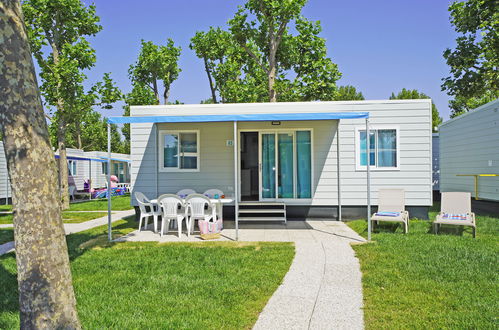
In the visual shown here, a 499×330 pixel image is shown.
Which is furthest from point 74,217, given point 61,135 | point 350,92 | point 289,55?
point 350,92

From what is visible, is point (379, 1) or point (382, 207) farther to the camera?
point (379, 1)

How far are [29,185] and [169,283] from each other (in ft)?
8.28

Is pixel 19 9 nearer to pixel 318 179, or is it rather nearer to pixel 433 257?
pixel 433 257

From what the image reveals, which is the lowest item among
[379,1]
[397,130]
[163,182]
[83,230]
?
[83,230]

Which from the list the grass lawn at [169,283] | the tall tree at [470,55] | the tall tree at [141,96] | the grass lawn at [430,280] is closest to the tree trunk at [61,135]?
the grass lawn at [169,283]

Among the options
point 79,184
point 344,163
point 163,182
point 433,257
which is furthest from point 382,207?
point 79,184

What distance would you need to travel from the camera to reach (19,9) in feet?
8.52

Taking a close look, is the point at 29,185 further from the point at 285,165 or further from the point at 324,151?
the point at 324,151

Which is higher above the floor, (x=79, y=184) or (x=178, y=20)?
(x=178, y=20)

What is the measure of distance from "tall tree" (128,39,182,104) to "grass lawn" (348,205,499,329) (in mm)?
17941

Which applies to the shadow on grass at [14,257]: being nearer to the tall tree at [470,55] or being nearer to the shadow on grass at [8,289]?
the shadow on grass at [8,289]

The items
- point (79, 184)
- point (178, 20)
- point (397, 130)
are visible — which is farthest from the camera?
point (79, 184)

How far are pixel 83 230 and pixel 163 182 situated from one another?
218 cm

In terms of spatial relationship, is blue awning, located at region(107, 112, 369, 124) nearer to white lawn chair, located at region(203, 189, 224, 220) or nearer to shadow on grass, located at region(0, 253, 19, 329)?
white lawn chair, located at region(203, 189, 224, 220)
